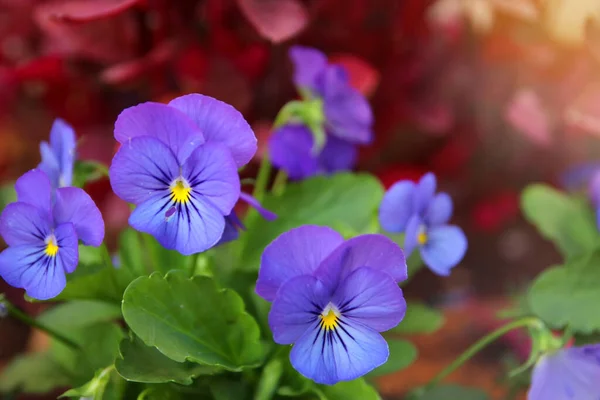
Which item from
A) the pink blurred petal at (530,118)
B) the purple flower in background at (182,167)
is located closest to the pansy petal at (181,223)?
the purple flower in background at (182,167)

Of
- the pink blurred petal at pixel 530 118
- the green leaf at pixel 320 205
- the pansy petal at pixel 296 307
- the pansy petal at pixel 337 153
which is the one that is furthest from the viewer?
the pink blurred petal at pixel 530 118

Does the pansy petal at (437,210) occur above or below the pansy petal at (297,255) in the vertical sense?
above

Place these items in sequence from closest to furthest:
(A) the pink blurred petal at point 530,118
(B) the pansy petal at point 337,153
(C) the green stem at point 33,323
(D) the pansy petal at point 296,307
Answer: (D) the pansy petal at point 296,307, (C) the green stem at point 33,323, (B) the pansy petal at point 337,153, (A) the pink blurred petal at point 530,118

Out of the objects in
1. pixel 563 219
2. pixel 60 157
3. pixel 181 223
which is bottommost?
pixel 181 223

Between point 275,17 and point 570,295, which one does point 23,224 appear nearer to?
point 275,17

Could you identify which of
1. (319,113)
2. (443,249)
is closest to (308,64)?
(319,113)

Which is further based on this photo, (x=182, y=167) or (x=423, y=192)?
(x=423, y=192)

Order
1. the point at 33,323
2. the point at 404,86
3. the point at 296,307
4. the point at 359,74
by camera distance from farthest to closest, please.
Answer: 1. the point at 404,86
2. the point at 359,74
3. the point at 33,323
4. the point at 296,307

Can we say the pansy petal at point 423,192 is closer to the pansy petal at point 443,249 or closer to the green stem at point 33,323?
the pansy petal at point 443,249
